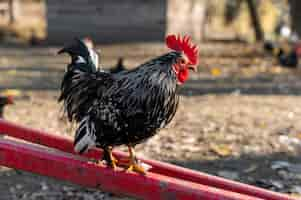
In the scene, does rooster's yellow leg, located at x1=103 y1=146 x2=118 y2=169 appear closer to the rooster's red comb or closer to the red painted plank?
the red painted plank

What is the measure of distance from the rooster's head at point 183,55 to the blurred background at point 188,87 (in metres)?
1.43

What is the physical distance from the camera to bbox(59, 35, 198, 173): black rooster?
2.96 m

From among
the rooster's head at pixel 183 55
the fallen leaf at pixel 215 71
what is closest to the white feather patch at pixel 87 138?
the rooster's head at pixel 183 55

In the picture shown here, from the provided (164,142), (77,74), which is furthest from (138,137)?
(164,142)

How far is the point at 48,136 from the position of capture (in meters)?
3.38

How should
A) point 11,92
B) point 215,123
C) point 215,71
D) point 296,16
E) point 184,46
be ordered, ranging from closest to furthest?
point 184,46, point 215,123, point 11,92, point 215,71, point 296,16

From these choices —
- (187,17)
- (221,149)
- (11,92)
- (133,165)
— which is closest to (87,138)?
(133,165)

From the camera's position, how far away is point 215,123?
616 cm

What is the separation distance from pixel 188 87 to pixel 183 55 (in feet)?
18.3

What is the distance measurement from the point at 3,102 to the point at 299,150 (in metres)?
3.10

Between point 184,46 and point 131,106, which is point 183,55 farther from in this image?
point 131,106

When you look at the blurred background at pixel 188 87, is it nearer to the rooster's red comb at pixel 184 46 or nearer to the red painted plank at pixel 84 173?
the red painted plank at pixel 84 173

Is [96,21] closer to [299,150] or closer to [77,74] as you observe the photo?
[299,150]

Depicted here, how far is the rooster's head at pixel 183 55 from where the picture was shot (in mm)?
3047
